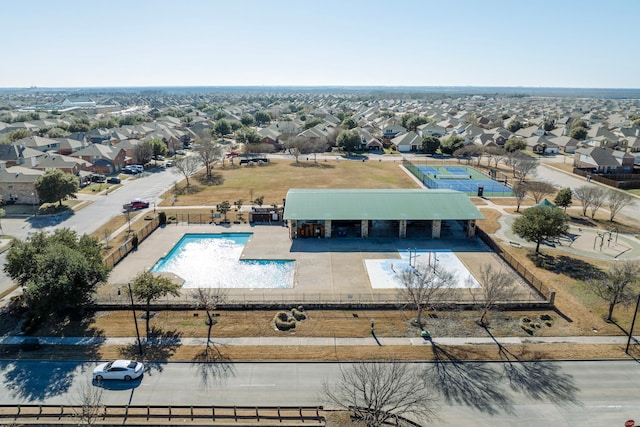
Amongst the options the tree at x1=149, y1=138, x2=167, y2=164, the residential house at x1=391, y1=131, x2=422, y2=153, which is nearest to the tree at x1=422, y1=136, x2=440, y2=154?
the residential house at x1=391, y1=131, x2=422, y2=153

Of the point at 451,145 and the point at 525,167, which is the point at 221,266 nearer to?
the point at 525,167

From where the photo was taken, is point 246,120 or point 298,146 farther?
point 246,120

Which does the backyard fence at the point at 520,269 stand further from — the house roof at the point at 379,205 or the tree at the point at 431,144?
the tree at the point at 431,144

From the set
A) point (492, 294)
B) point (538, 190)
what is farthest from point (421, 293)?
point (538, 190)

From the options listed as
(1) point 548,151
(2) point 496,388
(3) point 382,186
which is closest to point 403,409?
(2) point 496,388

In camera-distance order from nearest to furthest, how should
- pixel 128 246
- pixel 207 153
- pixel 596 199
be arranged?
pixel 128 246
pixel 596 199
pixel 207 153

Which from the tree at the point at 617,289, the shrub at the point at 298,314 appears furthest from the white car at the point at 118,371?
the tree at the point at 617,289
